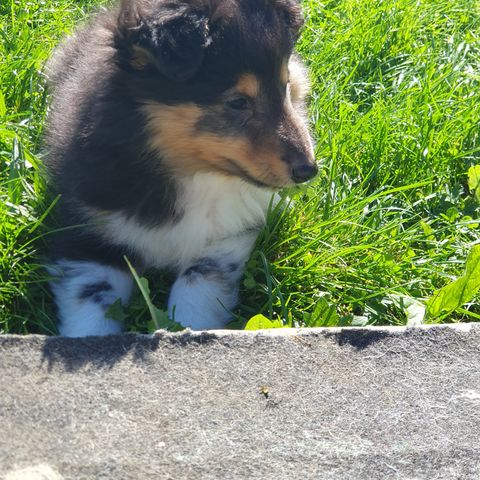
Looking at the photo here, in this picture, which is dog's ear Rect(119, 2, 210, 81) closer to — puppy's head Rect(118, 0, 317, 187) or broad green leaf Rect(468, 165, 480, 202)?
puppy's head Rect(118, 0, 317, 187)

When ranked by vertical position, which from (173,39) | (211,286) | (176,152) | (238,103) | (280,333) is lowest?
(211,286)

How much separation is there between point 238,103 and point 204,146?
216mm

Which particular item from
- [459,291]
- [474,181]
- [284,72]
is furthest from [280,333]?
[474,181]

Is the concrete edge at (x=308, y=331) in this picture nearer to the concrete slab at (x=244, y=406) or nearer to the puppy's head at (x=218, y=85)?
the concrete slab at (x=244, y=406)

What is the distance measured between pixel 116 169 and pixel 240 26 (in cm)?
A: 74

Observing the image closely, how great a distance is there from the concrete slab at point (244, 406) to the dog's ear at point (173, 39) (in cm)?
96

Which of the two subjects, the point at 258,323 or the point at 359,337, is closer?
the point at 359,337

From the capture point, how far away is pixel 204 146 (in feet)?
10.8

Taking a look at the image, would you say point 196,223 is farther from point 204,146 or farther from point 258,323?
point 258,323

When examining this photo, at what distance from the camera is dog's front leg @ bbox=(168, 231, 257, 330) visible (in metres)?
3.45

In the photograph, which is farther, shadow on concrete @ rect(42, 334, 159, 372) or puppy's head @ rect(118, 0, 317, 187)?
puppy's head @ rect(118, 0, 317, 187)

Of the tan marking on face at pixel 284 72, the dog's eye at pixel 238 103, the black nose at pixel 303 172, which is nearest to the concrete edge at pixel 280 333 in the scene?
the black nose at pixel 303 172

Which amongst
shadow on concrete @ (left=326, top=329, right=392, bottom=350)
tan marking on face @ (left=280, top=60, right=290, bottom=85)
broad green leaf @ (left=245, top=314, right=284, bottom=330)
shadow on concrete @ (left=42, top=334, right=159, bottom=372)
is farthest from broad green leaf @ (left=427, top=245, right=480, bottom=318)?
shadow on concrete @ (left=42, top=334, right=159, bottom=372)

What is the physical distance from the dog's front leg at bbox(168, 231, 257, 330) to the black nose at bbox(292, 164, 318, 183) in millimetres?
476
